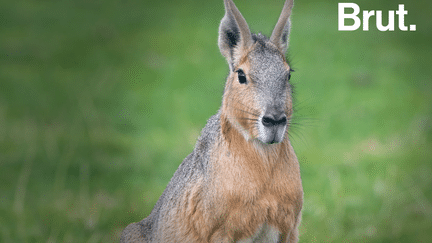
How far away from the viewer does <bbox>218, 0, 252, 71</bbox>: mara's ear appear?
4.57 m

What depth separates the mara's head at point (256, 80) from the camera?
4.30 meters

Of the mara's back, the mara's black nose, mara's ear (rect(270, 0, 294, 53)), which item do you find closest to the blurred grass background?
the mara's back

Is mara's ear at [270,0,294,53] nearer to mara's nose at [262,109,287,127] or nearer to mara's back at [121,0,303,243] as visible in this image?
mara's back at [121,0,303,243]

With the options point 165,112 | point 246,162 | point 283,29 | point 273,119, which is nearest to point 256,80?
point 273,119

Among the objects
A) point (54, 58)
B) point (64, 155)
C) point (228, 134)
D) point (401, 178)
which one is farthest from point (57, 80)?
point (228, 134)

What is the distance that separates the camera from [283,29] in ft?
15.3

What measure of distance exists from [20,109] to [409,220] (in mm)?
6632

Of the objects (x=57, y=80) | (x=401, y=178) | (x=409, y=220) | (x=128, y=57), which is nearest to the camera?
(x=409, y=220)

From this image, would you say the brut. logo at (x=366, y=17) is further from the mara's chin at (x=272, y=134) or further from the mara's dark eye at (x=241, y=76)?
the mara's chin at (x=272, y=134)

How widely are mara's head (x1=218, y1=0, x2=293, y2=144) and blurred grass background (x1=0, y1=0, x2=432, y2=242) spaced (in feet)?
2.06

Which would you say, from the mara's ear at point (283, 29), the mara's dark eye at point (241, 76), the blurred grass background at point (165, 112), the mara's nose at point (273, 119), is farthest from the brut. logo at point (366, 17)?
the mara's nose at point (273, 119)

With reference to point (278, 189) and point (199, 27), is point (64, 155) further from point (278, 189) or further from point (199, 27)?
point (199, 27)

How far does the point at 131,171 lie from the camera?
28.0 ft

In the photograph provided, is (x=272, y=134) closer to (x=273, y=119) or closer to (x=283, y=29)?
(x=273, y=119)
